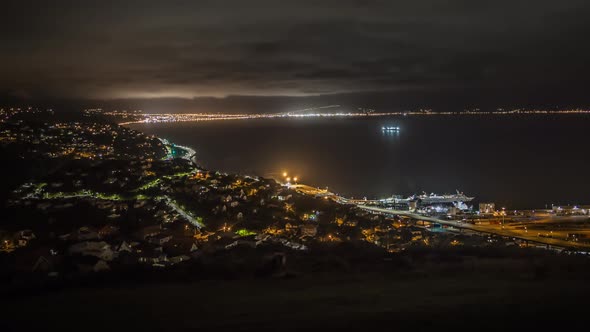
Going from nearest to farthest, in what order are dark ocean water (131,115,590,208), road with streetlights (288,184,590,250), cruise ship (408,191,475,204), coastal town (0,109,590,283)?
coastal town (0,109,590,283), road with streetlights (288,184,590,250), cruise ship (408,191,475,204), dark ocean water (131,115,590,208)

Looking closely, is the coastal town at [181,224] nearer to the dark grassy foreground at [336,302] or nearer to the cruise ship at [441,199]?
the dark grassy foreground at [336,302]

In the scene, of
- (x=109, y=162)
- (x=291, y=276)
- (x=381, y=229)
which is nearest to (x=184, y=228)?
A: (x=381, y=229)

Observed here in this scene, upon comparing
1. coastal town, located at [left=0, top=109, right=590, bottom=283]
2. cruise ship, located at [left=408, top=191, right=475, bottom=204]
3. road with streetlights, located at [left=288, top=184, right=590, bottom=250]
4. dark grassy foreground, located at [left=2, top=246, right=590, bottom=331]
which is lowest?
cruise ship, located at [left=408, top=191, right=475, bottom=204]

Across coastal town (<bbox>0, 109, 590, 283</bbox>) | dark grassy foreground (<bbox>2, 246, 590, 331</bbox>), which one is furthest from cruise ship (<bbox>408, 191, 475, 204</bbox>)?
dark grassy foreground (<bbox>2, 246, 590, 331</bbox>)

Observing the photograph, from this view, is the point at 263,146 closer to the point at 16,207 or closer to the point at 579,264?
the point at 16,207

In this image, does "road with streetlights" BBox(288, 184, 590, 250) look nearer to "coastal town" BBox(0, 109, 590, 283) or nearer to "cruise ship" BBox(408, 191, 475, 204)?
"coastal town" BBox(0, 109, 590, 283)
